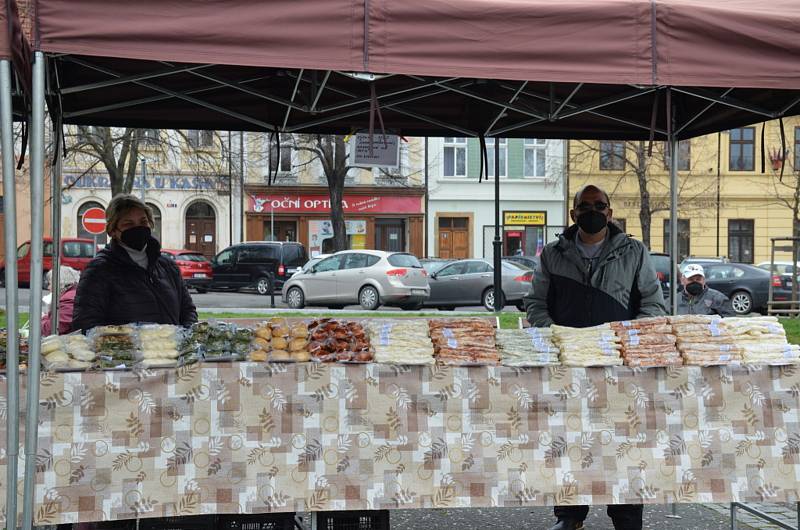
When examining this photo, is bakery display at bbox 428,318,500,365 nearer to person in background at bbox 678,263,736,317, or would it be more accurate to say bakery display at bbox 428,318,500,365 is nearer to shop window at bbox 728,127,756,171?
person in background at bbox 678,263,736,317

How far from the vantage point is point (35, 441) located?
140 inches

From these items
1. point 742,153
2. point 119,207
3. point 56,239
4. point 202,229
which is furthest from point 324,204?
point 119,207

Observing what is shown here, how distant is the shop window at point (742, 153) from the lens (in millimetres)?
38375

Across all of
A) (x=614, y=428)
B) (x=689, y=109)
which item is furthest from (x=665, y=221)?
(x=614, y=428)

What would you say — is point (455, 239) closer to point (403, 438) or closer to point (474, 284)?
point (474, 284)

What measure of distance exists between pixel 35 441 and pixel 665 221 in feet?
125

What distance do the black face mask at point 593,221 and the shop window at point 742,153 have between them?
120 ft

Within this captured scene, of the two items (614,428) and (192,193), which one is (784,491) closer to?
(614,428)

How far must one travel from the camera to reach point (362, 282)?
22000mm

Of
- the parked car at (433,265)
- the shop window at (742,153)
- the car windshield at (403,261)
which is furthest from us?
the shop window at (742,153)

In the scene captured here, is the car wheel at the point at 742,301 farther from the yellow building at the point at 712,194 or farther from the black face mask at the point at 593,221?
the black face mask at the point at 593,221

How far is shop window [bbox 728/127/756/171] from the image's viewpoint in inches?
1511

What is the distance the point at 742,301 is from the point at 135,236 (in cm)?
2118

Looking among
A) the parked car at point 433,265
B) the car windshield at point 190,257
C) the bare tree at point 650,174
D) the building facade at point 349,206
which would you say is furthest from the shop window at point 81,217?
the bare tree at point 650,174
